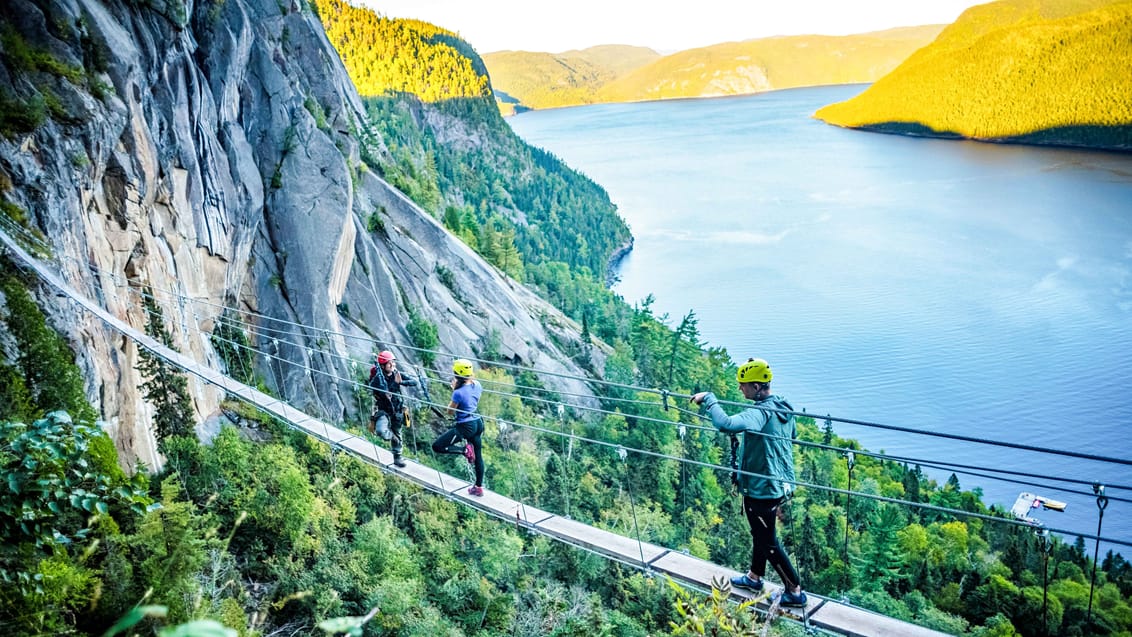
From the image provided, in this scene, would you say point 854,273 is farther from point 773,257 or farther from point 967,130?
point 967,130

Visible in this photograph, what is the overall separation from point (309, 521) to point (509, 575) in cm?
813

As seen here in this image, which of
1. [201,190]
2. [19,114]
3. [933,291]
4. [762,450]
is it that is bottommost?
[933,291]

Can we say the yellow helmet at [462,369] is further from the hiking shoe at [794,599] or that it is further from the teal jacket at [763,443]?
the hiking shoe at [794,599]

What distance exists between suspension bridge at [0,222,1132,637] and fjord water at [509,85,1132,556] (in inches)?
566

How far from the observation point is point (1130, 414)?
39.7m

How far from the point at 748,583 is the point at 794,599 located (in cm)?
35

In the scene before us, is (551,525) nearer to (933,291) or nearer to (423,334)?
(423,334)

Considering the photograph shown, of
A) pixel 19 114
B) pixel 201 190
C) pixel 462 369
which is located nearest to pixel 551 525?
pixel 462 369

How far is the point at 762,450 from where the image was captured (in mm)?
5434

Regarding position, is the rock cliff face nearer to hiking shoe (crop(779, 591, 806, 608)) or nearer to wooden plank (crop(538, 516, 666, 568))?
wooden plank (crop(538, 516, 666, 568))

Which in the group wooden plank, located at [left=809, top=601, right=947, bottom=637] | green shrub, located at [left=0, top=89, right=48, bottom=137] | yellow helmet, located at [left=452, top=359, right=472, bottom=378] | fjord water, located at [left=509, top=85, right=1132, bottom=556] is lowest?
fjord water, located at [left=509, top=85, right=1132, bottom=556]

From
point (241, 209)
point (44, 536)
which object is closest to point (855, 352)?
point (241, 209)

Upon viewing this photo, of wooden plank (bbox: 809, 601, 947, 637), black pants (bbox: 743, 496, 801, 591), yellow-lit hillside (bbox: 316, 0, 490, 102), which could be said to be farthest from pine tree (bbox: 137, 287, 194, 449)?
yellow-lit hillside (bbox: 316, 0, 490, 102)

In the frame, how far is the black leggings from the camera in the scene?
306 inches
